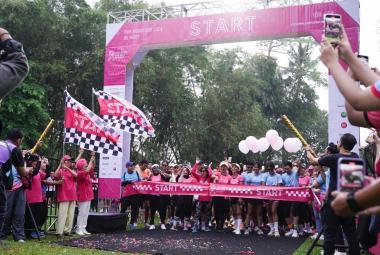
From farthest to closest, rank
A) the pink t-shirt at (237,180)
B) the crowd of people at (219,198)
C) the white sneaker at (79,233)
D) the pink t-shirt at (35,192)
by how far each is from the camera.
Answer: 1. the pink t-shirt at (237,180)
2. the white sneaker at (79,233)
3. the pink t-shirt at (35,192)
4. the crowd of people at (219,198)

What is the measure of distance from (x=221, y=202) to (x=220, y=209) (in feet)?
1.03

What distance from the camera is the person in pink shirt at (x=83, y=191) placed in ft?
32.6

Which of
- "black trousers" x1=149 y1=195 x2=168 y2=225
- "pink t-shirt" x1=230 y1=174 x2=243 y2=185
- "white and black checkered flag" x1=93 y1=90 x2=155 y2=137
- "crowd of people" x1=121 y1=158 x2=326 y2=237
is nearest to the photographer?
"white and black checkered flag" x1=93 y1=90 x2=155 y2=137

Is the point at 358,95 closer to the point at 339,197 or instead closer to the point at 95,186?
the point at 339,197

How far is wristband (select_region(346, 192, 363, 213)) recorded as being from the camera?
189 cm

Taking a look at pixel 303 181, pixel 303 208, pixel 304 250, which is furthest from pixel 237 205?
pixel 304 250

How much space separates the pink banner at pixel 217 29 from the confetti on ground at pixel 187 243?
4877 millimetres

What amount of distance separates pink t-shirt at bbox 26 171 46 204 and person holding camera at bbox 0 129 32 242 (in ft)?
2.04

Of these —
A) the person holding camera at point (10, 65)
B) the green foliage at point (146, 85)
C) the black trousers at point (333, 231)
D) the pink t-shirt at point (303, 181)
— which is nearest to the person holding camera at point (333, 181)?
the black trousers at point (333, 231)

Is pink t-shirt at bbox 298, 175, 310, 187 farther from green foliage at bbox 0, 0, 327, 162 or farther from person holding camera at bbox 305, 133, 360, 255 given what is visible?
green foliage at bbox 0, 0, 327, 162

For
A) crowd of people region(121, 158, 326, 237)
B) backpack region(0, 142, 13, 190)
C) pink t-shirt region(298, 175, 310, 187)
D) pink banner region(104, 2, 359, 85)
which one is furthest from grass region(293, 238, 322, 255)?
backpack region(0, 142, 13, 190)

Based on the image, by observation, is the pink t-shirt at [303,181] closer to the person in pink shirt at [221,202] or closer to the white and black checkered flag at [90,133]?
the person in pink shirt at [221,202]

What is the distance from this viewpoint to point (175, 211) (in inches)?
464

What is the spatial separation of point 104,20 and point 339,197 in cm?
1985
